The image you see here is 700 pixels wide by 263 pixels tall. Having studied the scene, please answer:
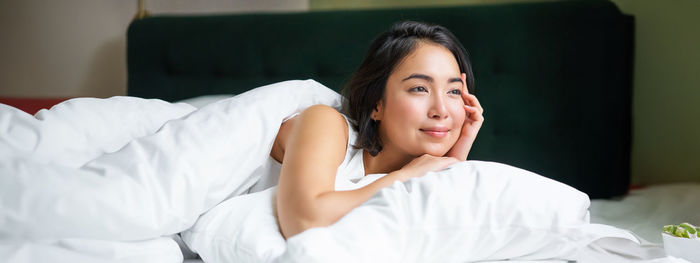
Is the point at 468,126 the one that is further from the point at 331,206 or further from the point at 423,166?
the point at 331,206

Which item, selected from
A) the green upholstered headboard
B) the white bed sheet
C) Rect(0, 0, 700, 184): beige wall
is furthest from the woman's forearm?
Rect(0, 0, 700, 184): beige wall

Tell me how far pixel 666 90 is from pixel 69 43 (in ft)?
8.29

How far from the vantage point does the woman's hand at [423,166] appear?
1180 millimetres

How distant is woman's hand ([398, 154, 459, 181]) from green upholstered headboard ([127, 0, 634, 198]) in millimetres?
891

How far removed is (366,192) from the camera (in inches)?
42.6

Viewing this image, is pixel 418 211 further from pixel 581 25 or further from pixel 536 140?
pixel 581 25

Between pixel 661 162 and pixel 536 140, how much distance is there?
23.1 inches

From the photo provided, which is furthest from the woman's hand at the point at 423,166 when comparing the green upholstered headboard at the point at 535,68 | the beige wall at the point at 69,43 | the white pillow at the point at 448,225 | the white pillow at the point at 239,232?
the beige wall at the point at 69,43

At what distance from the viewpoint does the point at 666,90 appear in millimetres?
2184

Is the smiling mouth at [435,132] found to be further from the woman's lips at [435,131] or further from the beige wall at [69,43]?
the beige wall at [69,43]

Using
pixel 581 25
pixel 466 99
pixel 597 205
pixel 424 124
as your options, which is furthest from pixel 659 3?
pixel 424 124

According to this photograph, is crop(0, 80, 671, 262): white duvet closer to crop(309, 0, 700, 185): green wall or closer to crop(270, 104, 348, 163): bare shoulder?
Result: crop(270, 104, 348, 163): bare shoulder

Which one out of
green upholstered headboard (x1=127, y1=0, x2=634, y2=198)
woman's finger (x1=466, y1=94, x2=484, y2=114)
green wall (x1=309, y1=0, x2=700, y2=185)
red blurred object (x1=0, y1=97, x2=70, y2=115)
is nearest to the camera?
woman's finger (x1=466, y1=94, x2=484, y2=114)

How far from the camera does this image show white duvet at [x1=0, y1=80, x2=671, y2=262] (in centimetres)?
95
